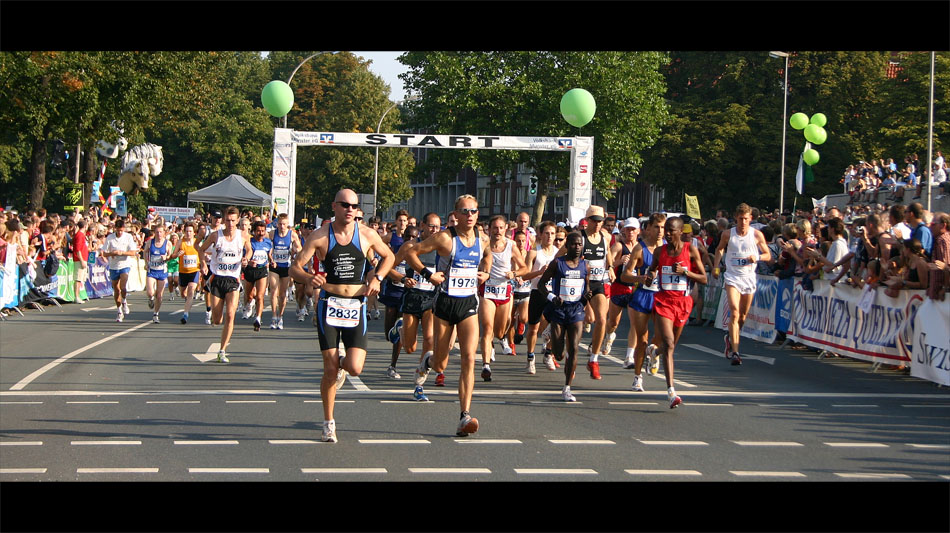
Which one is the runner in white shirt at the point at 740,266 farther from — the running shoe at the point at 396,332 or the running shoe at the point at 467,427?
the running shoe at the point at 467,427

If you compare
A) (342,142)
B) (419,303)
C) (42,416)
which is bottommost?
(42,416)

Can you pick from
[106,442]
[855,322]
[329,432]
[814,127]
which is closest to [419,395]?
[329,432]

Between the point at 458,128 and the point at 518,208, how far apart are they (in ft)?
127

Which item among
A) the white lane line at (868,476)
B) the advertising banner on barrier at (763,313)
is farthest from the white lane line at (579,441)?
the advertising banner on barrier at (763,313)

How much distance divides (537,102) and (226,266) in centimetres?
4069

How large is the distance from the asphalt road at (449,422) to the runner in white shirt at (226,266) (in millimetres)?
689

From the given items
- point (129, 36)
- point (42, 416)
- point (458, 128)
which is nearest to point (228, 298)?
point (42, 416)

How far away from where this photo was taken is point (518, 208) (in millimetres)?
94375

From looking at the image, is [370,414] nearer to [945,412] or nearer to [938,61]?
[945,412]

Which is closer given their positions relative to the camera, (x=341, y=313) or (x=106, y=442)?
(x=106, y=442)

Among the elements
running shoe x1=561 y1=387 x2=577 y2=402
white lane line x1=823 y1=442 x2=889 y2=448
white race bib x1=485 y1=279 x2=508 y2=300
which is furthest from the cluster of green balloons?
white lane line x1=823 y1=442 x2=889 y2=448

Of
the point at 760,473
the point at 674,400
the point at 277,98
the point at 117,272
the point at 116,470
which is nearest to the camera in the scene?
the point at 116,470

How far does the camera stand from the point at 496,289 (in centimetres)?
1365

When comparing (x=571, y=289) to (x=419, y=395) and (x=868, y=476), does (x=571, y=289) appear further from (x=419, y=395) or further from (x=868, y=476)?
(x=868, y=476)
